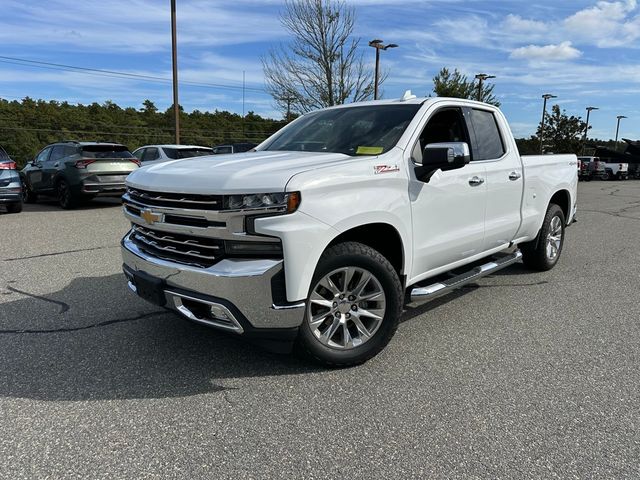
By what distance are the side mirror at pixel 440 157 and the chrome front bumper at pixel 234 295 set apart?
1.44m

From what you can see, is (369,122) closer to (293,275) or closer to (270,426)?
(293,275)

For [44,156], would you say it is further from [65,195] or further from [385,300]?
[385,300]

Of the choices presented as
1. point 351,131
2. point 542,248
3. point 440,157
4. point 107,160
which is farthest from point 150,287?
point 107,160

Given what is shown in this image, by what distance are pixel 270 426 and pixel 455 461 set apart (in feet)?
3.27

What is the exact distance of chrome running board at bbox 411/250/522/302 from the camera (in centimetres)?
386

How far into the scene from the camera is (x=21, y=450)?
2.54 metres

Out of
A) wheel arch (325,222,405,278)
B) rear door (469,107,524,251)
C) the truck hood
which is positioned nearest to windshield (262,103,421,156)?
the truck hood

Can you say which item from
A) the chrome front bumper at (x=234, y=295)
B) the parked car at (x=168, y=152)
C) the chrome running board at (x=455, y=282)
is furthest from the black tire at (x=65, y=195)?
the chrome running board at (x=455, y=282)

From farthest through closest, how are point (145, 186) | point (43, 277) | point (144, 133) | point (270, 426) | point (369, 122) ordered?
point (144, 133) → point (43, 277) → point (369, 122) → point (145, 186) → point (270, 426)

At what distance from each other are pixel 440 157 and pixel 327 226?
3.55ft

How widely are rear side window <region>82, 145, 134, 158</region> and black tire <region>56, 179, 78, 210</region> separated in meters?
0.91

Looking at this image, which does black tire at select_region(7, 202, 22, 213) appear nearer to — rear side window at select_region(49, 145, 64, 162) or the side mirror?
rear side window at select_region(49, 145, 64, 162)

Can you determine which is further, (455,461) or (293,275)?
(293,275)

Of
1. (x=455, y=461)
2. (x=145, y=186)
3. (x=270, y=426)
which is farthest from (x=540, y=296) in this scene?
(x=145, y=186)
